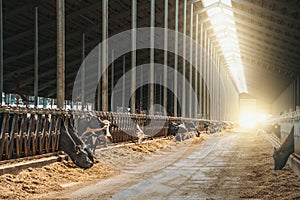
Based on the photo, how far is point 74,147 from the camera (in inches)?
353

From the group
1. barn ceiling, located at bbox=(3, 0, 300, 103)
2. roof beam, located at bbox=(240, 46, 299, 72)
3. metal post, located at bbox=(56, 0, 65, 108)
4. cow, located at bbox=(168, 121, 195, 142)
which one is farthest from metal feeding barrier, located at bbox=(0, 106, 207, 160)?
roof beam, located at bbox=(240, 46, 299, 72)

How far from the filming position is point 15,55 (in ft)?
73.5

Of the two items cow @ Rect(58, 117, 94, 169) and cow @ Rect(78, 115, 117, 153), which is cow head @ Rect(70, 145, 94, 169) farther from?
cow @ Rect(78, 115, 117, 153)

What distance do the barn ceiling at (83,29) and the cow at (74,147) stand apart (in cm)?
962

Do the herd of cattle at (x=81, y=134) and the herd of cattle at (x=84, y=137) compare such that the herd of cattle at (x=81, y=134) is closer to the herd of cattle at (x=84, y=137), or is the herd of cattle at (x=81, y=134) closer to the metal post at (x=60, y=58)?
the herd of cattle at (x=84, y=137)

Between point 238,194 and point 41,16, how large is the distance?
49.8 feet

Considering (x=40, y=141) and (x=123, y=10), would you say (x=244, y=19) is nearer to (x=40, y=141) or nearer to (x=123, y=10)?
(x=123, y=10)

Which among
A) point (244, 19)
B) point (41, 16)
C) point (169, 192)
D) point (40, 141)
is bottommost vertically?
point (169, 192)

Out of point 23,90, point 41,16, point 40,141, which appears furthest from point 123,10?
point 40,141

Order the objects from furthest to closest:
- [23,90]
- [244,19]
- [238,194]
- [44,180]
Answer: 1. [244,19]
2. [23,90]
3. [44,180]
4. [238,194]

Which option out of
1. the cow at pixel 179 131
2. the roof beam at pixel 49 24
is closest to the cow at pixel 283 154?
the cow at pixel 179 131

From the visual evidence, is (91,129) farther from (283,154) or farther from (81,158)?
(283,154)

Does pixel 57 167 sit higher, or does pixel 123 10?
pixel 123 10

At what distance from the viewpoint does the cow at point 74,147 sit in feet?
28.8
